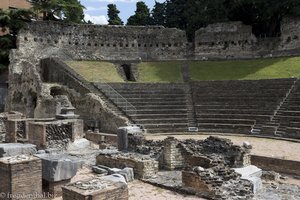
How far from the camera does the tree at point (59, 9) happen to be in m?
37.1

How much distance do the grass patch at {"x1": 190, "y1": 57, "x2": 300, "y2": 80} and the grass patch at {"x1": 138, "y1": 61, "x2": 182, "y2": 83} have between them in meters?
1.46

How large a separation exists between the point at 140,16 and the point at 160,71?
21960 mm

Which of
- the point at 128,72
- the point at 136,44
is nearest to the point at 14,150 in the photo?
the point at 128,72

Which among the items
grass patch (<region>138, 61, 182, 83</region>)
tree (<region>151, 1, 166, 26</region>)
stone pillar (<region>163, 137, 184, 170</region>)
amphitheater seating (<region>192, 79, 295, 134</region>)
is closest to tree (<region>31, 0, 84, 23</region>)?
grass patch (<region>138, 61, 182, 83</region>)

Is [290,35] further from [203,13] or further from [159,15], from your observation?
A: [159,15]

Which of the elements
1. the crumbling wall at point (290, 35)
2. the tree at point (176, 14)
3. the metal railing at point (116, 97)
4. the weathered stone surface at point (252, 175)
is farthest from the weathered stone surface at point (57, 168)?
the tree at point (176, 14)

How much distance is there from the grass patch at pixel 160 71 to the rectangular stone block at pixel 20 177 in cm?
2383

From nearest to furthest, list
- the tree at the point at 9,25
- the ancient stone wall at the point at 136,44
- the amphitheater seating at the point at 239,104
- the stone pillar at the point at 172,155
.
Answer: the stone pillar at the point at 172,155 → the amphitheater seating at the point at 239,104 → the ancient stone wall at the point at 136,44 → the tree at the point at 9,25

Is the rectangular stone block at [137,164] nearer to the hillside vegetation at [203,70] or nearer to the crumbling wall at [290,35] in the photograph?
the hillside vegetation at [203,70]

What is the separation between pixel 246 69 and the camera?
32.0 metres

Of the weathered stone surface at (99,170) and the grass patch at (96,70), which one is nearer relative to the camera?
the weathered stone surface at (99,170)

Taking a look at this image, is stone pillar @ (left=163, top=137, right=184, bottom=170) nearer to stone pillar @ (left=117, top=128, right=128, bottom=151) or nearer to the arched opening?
stone pillar @ (left=117, top=128, right=128, bottom=151)

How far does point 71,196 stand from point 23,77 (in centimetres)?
2571

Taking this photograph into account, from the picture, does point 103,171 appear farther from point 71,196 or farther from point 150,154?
point 71,196
